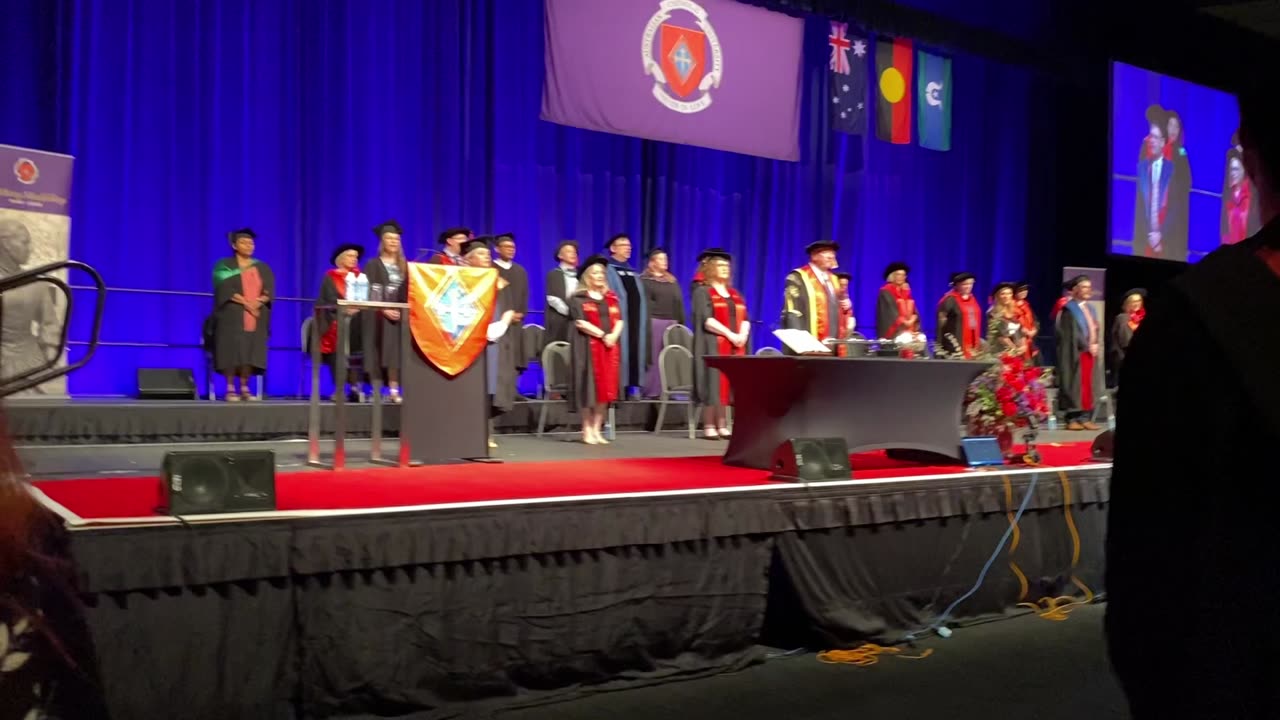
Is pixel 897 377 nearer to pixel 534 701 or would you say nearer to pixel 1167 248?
pixel 534 701

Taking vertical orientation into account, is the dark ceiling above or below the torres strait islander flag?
above

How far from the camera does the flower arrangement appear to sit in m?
4.38

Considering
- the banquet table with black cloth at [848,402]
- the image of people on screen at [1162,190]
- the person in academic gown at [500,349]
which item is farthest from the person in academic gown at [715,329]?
the image of people on screen at [1162,190]

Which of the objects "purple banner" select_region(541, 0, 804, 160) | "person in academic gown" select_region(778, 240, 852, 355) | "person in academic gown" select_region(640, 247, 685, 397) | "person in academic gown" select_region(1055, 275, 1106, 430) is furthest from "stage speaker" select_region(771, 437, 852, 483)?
"person in academic gown" select_region(1055, 275, 1106, 430)

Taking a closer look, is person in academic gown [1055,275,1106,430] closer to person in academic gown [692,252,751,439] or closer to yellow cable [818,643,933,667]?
person in academic gown [692,252,751,439]

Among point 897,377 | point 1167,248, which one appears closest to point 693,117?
point 897,377

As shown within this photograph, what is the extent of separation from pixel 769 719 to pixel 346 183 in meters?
7.28

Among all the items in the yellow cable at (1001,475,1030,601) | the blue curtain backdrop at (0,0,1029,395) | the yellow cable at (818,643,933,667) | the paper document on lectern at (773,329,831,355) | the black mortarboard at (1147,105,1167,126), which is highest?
the black mortarboard at (1147,105,1167,126)

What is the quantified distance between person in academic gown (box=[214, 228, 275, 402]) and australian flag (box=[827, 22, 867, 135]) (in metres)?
5.76

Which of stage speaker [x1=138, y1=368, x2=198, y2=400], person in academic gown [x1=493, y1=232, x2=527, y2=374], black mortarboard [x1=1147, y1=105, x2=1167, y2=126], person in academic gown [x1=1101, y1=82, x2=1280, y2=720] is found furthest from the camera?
black mortarboard [x1=1147, y1=105, x2=1167, y2=126]

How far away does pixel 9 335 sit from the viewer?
5.52 meters

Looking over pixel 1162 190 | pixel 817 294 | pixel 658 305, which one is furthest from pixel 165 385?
pixel 1162 190

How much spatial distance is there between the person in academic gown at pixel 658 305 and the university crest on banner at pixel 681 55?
129cm

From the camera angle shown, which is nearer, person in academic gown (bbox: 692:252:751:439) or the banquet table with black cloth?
the banquet table with black cloth
